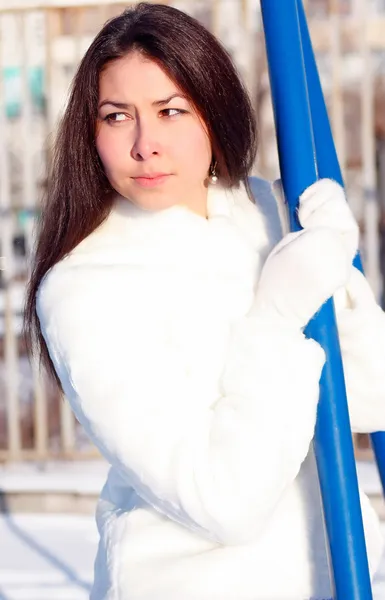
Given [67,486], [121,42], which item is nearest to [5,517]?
[67,486]

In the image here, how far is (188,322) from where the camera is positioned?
3.86 feet

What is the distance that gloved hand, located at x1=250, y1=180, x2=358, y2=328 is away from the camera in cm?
108

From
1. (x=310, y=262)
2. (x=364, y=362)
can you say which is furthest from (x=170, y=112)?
(x=364, y=362)

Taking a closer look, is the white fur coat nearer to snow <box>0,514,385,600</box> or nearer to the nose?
the nose

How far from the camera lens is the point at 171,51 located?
1.20 metres

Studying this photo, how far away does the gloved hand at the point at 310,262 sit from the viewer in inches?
42.6

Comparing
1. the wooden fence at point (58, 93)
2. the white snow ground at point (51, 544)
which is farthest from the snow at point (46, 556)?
the wooden fence at point (58, 93)

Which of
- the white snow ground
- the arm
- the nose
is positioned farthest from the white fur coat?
the white snow ground

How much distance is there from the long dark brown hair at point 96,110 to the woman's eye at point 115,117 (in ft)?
0.12

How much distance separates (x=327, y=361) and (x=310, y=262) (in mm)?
111

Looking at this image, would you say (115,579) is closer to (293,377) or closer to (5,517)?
(293,377)

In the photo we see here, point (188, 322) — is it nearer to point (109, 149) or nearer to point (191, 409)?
point (191, 409)

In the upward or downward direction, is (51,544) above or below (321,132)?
below

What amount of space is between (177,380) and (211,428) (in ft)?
0.22
